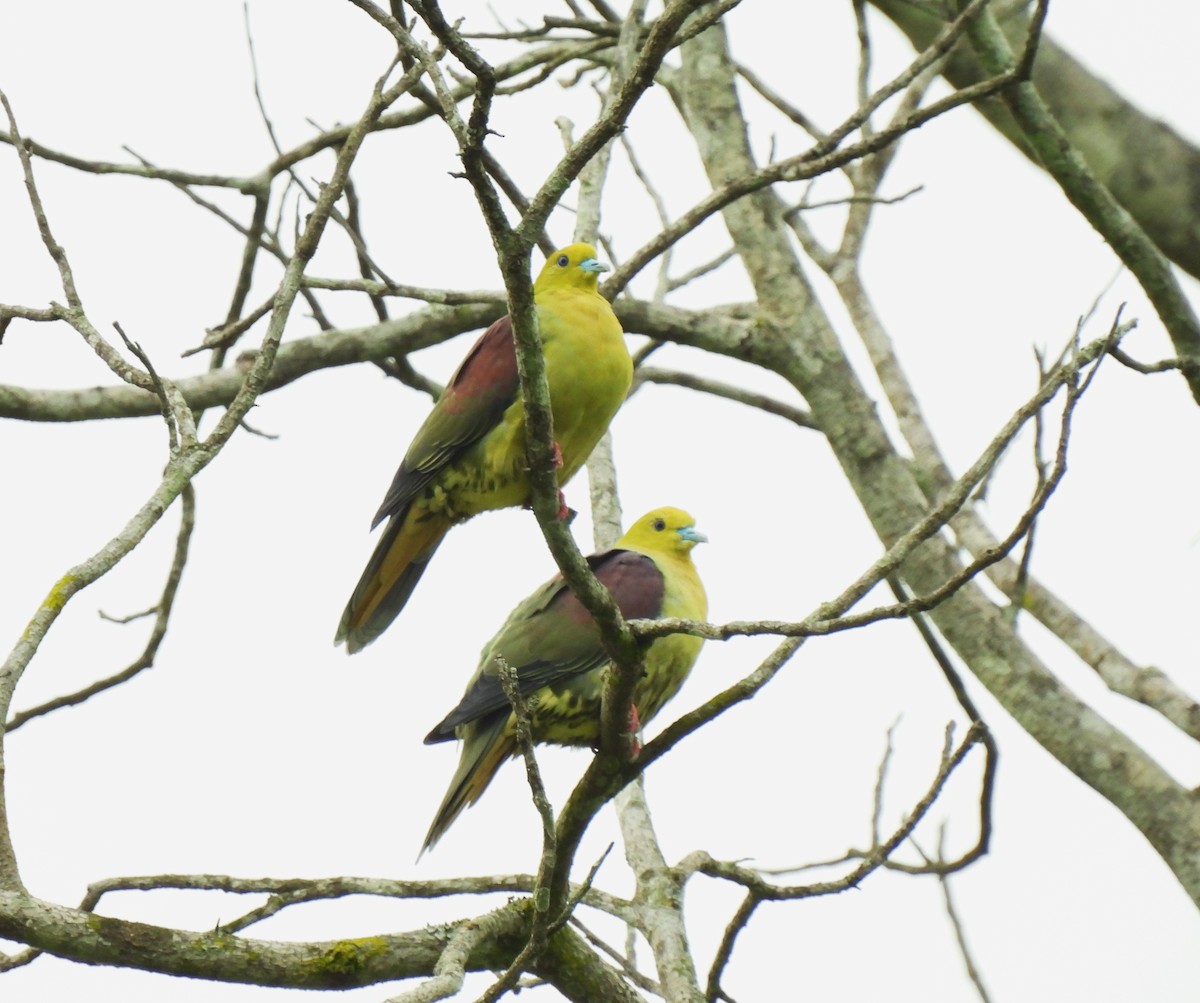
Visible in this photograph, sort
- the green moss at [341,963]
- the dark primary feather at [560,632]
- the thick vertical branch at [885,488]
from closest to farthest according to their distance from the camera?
the green moss at [341,963]
the thick vertical branch at [885,488]
the dark primary feather at [560,632]

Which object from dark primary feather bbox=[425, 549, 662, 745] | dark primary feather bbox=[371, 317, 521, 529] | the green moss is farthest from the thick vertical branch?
the green moss

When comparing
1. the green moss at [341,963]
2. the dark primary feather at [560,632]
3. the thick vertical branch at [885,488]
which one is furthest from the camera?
the dark primary feather at [560,632]

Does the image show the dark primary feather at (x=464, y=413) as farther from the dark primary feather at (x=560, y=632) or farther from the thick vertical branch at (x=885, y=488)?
the thick vertical branch at (x=885, y=488)

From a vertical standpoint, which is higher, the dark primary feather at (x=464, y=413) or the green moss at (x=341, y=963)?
the dark primary feather at (x=464, y=413)

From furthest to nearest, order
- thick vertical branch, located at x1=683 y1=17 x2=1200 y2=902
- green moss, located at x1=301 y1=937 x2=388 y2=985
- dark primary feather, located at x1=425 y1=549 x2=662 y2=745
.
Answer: dark primary feather, located at x1=425 y1=549 x2=662 y2=745
thick vertical branch, located at x1=683 y1=17 x2=1200 y2=902
green moss, located at x1=301 y1=937 x2=388 y2=985

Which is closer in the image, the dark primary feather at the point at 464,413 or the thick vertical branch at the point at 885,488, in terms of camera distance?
the thick vertical branch at the point at 885,488

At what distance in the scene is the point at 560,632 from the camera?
4.45 meters

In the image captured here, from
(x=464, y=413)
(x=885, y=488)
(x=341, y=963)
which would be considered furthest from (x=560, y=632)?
(x=341, y=963)

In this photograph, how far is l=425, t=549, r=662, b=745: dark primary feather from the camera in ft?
14.1

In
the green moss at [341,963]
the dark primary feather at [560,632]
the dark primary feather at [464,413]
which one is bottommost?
the green moss at [341,963]

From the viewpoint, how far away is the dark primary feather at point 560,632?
14.1ft

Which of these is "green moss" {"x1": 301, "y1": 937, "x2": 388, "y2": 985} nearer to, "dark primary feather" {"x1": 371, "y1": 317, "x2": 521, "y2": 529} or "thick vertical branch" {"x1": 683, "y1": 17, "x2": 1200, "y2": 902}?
"dark primary feather" {"x1": 371, "y1": 317, "x2": 521, "y2": 529}

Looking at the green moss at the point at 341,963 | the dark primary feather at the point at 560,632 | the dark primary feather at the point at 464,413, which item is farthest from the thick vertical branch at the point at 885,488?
the green moss at the point at 341,963

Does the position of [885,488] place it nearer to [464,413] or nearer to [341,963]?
[464,413]
